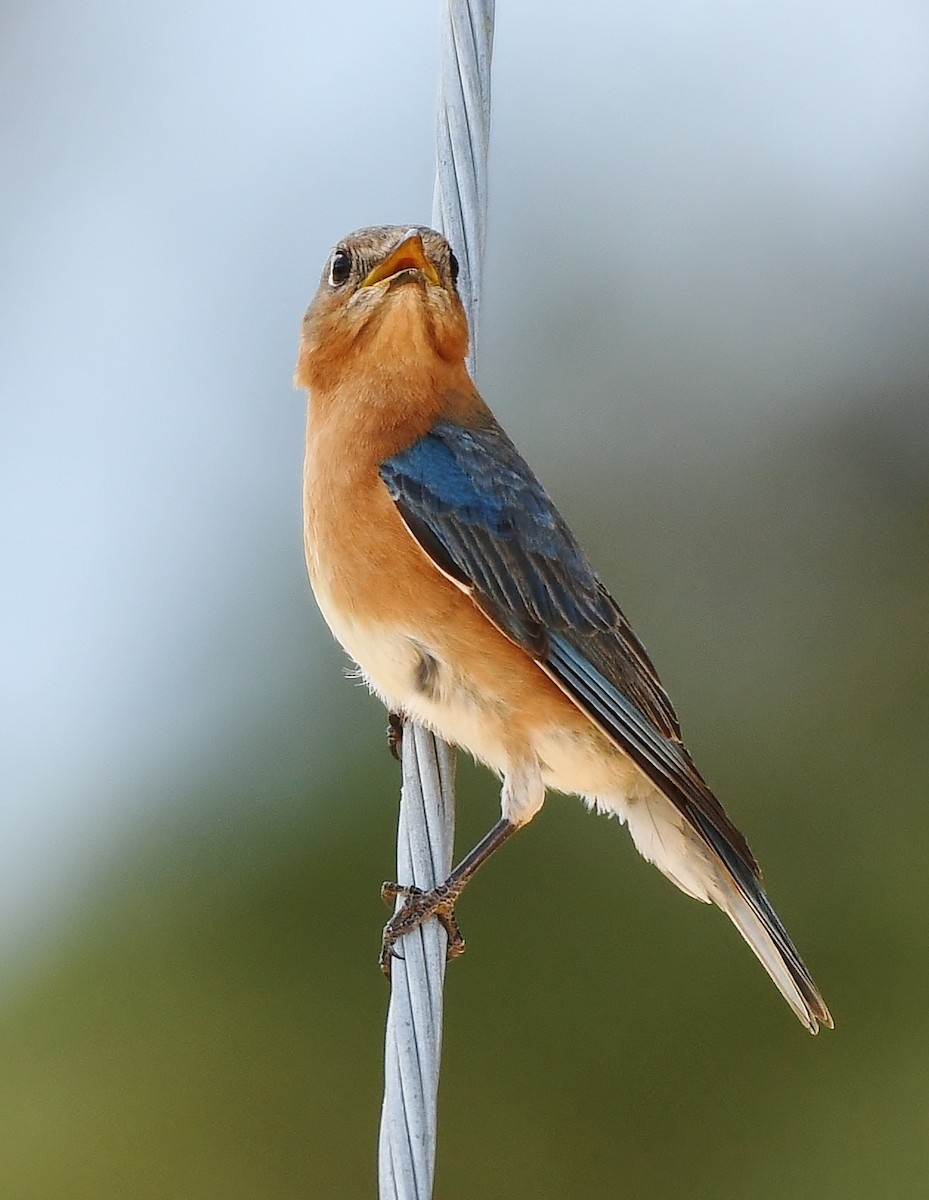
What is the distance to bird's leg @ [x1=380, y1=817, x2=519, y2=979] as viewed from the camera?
13.0 ft

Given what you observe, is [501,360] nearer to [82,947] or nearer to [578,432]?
[578,432]

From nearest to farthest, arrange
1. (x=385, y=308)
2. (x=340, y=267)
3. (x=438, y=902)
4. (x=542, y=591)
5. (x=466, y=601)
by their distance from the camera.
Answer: (x=438, y=902), (x=466, y=601), (x=542, y=591), (x=385, y=308), (x=340, y=267)

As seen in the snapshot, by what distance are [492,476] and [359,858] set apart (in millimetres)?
3484

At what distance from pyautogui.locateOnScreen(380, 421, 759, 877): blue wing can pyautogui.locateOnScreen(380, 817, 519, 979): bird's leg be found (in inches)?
17.3

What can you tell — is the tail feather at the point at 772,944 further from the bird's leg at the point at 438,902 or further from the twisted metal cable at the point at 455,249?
the twisted metal cable at the point at 455,249

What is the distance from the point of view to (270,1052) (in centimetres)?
757

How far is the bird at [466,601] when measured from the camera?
456 centimetres

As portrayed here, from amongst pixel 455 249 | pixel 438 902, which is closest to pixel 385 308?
pixel 455 249

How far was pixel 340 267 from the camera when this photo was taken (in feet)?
17.0

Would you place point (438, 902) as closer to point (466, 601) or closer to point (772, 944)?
point (466, 601)

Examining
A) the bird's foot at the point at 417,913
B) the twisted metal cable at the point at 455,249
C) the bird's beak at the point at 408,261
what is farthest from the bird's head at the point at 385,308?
the bird's foot at the point at 417,913

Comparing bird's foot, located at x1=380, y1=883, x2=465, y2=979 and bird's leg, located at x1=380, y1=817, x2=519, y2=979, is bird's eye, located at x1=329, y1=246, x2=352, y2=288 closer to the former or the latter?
bird's leg, located at x1=380, y1=817, x2=519, y2=979

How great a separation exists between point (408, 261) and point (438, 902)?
71.4 inches

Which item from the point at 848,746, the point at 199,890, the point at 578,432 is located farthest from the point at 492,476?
the point at 578,432
